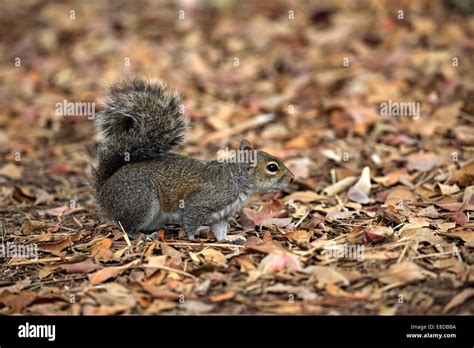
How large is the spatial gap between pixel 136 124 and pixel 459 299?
2.81 meters

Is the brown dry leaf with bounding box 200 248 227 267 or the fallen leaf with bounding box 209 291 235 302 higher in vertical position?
the brown dry leaf with bounding box 200 248 227 267

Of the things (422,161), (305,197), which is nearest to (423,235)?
(305,197)

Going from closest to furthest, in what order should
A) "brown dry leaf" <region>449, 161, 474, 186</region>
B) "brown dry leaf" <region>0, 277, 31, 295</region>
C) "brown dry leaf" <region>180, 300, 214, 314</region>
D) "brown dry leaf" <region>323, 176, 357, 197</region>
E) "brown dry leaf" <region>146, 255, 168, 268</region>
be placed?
"brown dry leaf" <region>180, 300, 214, 314</region>, "brown dry leaf" <region>0, 277, 31, 295</region>, "brown dry leaf" <region>146, 255, 168, 268</region>, "brown dry leaf" <region>449, 161, 474, 186</region>, "brown dry leaf" <region>323, 176, 357, 197</region>

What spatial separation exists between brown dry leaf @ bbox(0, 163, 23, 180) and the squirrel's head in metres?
2.95

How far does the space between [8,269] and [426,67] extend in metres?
6.16

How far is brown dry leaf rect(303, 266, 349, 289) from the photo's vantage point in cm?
435

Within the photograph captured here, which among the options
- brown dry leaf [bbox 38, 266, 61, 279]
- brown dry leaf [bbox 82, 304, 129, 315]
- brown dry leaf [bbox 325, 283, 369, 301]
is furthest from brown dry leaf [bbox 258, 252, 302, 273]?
brown dry leaf [bbox 38, 266, 61, 279]

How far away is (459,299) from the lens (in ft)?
13.3

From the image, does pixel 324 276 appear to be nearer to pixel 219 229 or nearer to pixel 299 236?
pixel 299 236

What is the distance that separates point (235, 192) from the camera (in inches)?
214

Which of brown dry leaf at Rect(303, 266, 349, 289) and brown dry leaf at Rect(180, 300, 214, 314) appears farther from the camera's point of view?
brown dry leaf at Rect(303, 266, 349, 289)

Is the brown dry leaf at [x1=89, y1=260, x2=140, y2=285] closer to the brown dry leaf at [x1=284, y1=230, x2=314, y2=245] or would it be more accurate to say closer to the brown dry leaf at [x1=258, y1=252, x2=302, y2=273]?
the brown dry leaf at [x1=258, y1=252, x2=302, y2=273]

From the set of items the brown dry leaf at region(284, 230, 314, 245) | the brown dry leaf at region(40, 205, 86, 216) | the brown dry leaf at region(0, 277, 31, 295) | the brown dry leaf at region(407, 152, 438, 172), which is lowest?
the brown dry leaf at region(0, 277, 31, 295)

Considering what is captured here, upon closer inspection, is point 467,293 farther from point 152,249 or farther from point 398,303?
point 152,249
